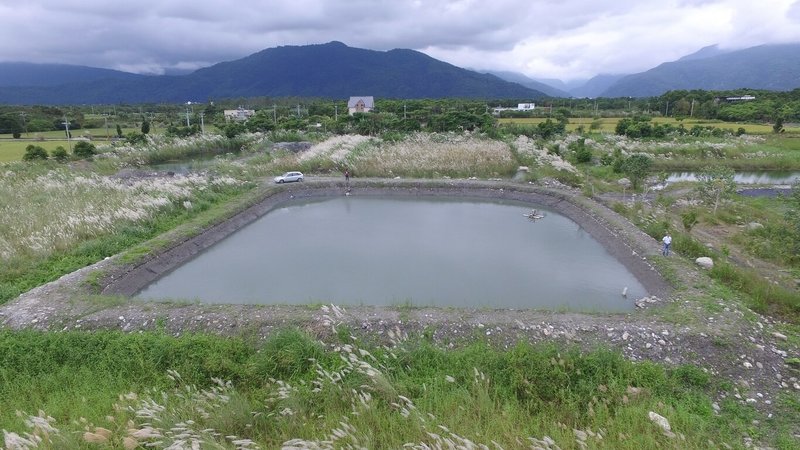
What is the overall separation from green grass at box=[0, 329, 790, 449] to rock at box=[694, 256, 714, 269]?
545 cm

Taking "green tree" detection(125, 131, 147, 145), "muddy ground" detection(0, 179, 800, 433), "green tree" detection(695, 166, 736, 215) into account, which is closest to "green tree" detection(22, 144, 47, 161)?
"green tree" detection(125, 131, 147, 145)

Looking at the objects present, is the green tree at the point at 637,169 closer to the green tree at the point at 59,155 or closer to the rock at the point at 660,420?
the rock at the point at 660,420

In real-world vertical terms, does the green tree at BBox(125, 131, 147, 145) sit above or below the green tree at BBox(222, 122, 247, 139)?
below

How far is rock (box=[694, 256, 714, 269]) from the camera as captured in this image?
10902 millimetres

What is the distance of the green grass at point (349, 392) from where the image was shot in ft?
17.1

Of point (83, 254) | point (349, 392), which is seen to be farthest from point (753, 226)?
point (83, 254)

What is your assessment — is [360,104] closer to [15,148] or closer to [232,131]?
[232,131]

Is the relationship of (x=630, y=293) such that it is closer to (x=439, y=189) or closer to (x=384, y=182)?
(x=439, y=189)

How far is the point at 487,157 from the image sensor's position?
25906mm

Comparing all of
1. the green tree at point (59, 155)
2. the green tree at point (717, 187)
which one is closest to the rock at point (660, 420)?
the green tree at point (717, 187)

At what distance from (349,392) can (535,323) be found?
400 centimetres

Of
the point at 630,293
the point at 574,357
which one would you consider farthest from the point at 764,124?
the point at 574,357

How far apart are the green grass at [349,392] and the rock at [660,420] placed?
0.12 metres

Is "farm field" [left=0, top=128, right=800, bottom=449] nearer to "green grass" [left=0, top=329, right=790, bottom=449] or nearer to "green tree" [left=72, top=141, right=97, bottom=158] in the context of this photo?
"green grass" [left=0, top=329, right=790, bottom=449]
